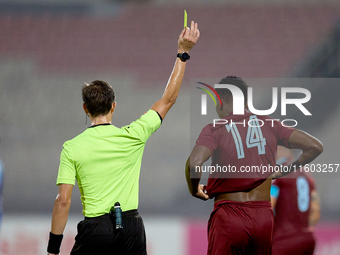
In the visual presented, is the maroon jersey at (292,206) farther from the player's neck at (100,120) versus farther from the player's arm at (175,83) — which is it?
the player's neck at (100,120)

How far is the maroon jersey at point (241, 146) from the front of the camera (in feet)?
8.59

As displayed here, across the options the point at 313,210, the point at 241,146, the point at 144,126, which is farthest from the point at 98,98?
the point at 313,210

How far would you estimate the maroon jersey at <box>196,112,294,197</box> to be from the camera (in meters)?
2.62

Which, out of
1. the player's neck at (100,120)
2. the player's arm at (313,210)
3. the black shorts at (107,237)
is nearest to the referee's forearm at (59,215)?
the black shorts at (107,237)

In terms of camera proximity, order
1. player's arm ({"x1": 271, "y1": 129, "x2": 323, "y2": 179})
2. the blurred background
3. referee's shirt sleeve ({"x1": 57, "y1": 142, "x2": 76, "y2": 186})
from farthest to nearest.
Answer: the blurred background → player's arm ({"x1": 271, "y1": 129, "x2": 323, "y2": 179}) → referee's shirt sleeve ({"x1": 57, "y1": 142, "x2": 76, "y2": 186})

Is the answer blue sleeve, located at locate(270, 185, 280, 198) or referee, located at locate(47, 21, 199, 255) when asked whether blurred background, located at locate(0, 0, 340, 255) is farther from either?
referee, located at locate(47, 21, 199, 255)

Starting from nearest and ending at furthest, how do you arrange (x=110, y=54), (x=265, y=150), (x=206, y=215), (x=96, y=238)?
(x=96, y=238) → (x=265, y=150) → (x=206, y=215) → (x=110, y=54)

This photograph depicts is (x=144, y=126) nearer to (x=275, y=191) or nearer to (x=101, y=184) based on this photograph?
(x=101, y=184)

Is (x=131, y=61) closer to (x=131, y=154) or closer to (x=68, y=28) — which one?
(x=68, y=28)

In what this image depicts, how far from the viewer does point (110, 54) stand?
Answer: 532 centimetres

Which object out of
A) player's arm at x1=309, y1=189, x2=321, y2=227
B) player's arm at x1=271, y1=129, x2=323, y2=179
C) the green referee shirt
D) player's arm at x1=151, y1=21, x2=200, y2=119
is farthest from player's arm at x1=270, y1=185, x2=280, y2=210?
the green referee shirt

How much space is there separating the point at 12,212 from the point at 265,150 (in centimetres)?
376

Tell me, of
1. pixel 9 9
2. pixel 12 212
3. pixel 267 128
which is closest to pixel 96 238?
pixel 267 128

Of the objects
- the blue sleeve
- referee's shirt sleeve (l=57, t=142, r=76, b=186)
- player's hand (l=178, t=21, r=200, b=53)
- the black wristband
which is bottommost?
the black wristband
